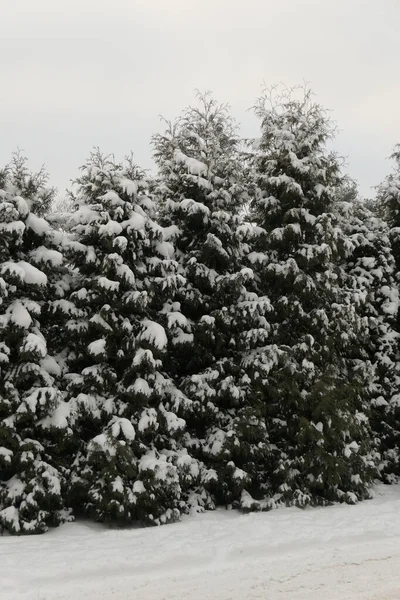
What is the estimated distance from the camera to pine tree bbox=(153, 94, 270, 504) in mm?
11336

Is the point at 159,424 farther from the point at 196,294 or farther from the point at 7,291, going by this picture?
the point at 7,291

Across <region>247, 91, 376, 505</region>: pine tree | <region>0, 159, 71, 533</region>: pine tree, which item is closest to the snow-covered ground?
<region>0, 159, 71, 533</region>: pine tree

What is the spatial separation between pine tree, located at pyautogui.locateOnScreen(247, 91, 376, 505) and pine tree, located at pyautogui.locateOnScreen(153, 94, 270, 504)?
56cm

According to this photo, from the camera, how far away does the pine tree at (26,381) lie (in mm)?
9320

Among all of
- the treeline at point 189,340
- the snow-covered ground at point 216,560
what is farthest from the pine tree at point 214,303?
the snow-covered ground at point 216,560

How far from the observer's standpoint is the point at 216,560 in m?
7.46

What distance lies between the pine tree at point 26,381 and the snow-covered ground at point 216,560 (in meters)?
0.69

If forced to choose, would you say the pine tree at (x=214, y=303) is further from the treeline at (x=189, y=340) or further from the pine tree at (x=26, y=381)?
the pine tree at (x=26, y=381)

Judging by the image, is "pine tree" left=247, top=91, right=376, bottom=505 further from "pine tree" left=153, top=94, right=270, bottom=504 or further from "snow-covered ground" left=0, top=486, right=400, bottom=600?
"snow-covered ground" left=0, top=486, right=400, bottom=600

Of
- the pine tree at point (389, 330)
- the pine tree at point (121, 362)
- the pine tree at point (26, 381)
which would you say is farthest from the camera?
the pine tree at point (389, 330)

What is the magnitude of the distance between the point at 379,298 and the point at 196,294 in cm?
595

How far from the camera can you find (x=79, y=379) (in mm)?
10539

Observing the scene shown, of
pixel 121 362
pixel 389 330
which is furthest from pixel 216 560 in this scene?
pixel 389 330

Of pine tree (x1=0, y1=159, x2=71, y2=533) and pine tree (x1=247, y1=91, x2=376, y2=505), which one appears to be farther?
pine tree (x1=247, y1=91, x2=376, y2=505)
